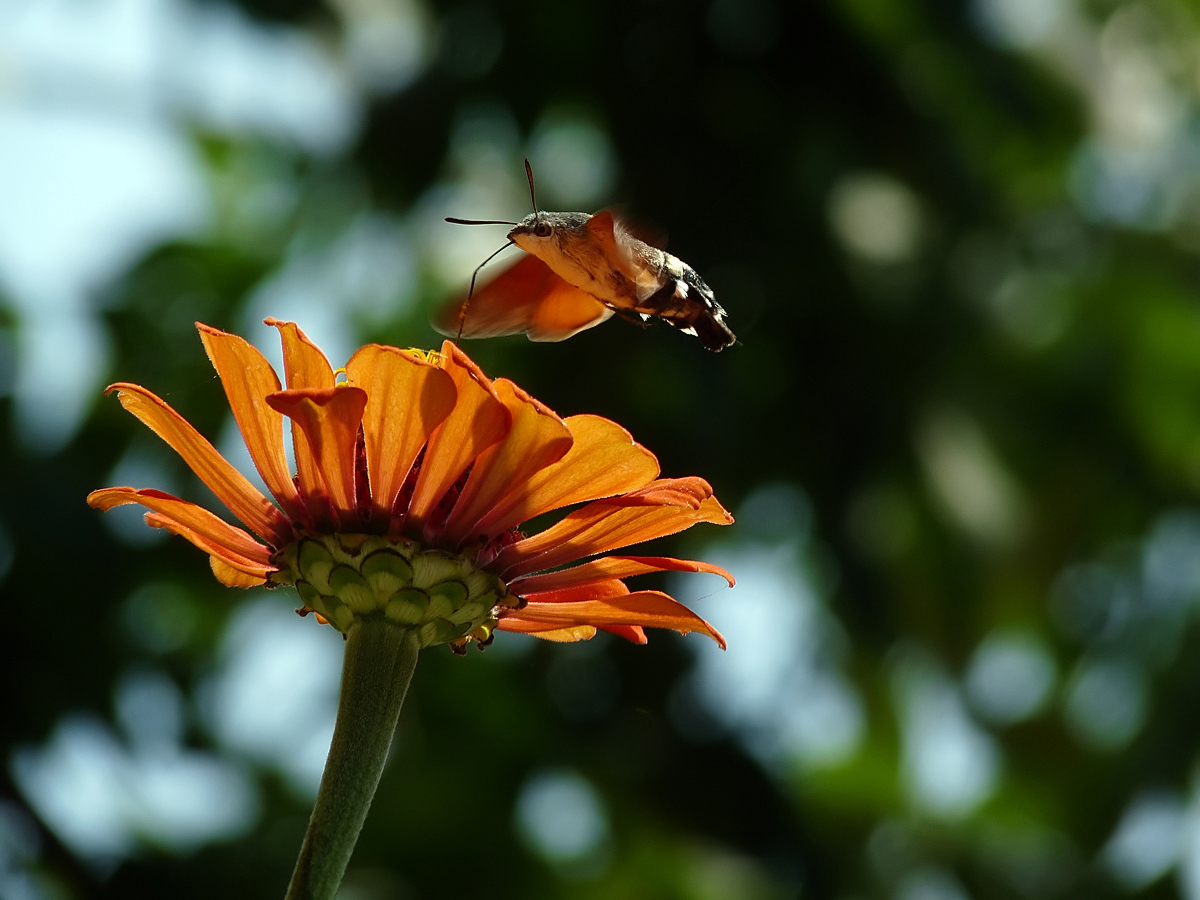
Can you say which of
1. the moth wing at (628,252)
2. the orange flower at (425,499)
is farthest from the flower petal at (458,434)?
the moth wing at (628,252)

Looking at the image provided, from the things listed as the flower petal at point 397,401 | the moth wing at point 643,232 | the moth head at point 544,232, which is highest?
the moth wing at point 643,232

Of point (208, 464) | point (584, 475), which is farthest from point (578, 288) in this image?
point (208, 464)

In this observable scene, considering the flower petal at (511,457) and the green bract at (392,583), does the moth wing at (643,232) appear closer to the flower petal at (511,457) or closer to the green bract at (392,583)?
the flower petal at (511,457)

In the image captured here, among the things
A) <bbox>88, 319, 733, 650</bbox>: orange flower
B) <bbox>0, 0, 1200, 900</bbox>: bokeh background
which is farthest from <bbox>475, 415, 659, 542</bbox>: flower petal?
<bbox>0, 0, 1200, 900</bbox>: bokeh background

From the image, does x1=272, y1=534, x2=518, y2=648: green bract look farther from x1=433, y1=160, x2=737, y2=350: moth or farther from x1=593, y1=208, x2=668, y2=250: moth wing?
x1=593, y1=208, x2=668, y2=250: moth wing

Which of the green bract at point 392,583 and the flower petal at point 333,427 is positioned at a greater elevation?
the flower petal at point 333,427

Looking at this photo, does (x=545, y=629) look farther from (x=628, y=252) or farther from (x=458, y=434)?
(x=628, y=252)

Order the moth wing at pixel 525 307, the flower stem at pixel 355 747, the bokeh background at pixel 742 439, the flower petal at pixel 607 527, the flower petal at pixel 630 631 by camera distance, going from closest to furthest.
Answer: the flower stem at pixel 355 747
the flower petal at pixel 607 527
the flower petal at pixel 630 631
the moth wing at pixel 525 307
the bokeh background at pixel 742 439
